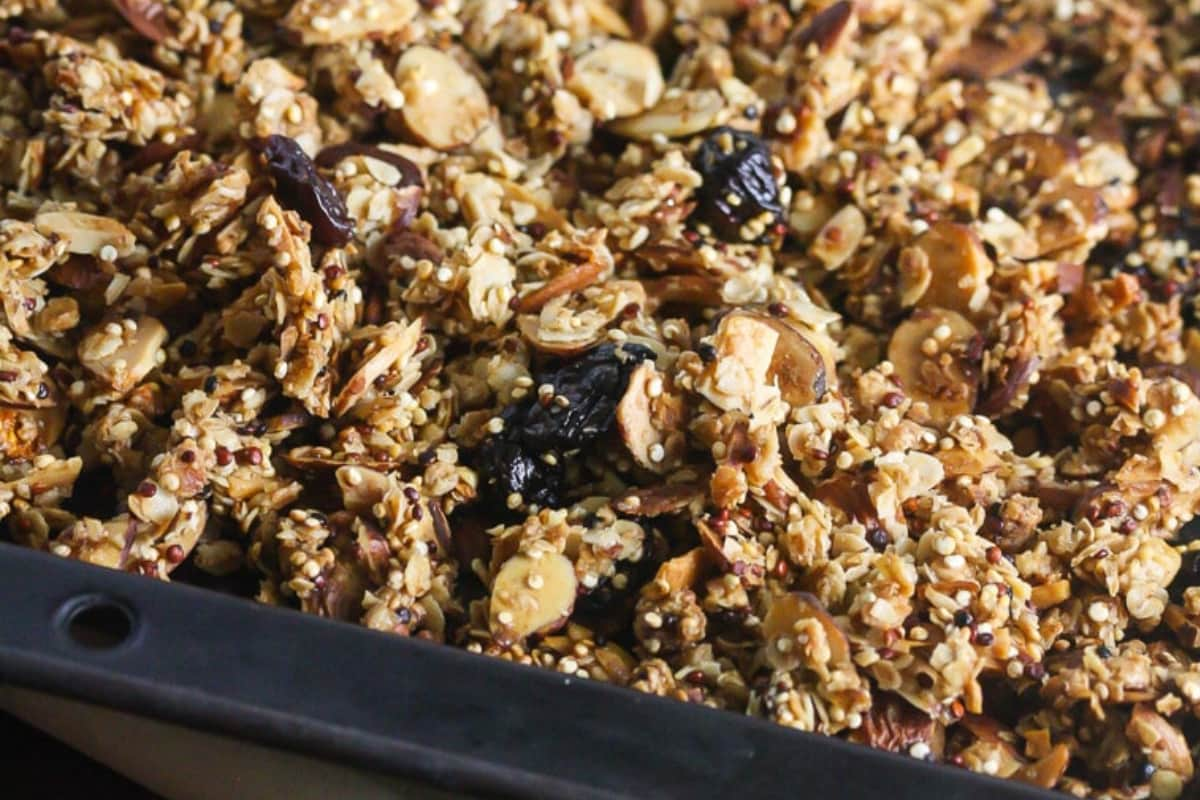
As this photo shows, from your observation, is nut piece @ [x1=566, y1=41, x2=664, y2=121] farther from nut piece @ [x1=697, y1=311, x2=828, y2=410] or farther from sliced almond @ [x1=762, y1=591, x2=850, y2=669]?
sliced almond @ [x1=762, y1=591, x2=850, y2=669]

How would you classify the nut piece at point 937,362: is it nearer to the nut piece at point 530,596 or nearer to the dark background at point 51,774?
the nut piece at point 530,596

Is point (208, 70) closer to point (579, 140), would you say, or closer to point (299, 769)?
point (579, 140)

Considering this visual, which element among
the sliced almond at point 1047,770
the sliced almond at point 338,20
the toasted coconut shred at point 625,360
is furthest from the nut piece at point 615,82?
the sliced almond at point 1047,770

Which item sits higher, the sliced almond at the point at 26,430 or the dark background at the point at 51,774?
the sliced almond at the point at 26,430

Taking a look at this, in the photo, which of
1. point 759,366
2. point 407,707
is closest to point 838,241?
point 759,366

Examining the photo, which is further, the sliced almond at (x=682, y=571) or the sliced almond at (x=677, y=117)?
the sliced almond at (x=677, y=117)

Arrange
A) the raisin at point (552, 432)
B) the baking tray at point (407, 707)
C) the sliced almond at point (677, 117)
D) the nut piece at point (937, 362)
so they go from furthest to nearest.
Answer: the sliced almond at point (677, 117) < the nut piece at point (937, 362) < the raisin at point (552, 432) < the baking tray at point (407, 707)

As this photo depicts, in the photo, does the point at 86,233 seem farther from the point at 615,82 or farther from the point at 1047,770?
the point at 1047,770
